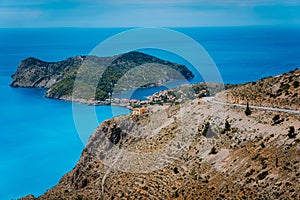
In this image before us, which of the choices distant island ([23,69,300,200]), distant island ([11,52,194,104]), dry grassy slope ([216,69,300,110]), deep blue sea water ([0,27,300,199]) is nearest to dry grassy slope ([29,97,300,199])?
distant island ([23,69,300,200])

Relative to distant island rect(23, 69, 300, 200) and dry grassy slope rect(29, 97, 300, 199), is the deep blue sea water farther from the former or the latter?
dry grassy slope rect(29, 97, 300, 199)

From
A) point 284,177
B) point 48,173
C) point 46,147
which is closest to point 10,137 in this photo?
point 46,147

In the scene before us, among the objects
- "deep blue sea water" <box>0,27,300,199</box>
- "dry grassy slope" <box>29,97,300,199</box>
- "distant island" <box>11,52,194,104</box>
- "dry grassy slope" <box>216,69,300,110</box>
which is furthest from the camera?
"distant island" <box>11,52,194,104</box>

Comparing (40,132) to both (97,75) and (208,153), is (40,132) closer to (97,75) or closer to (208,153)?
(97,75)

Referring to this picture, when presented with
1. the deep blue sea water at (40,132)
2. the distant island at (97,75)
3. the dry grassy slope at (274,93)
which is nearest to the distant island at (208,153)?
the dry grassy slope at (274,93)

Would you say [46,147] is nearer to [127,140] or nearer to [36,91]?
[127,140]

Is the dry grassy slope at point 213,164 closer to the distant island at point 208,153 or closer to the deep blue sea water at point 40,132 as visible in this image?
the distant island at point 208,153
